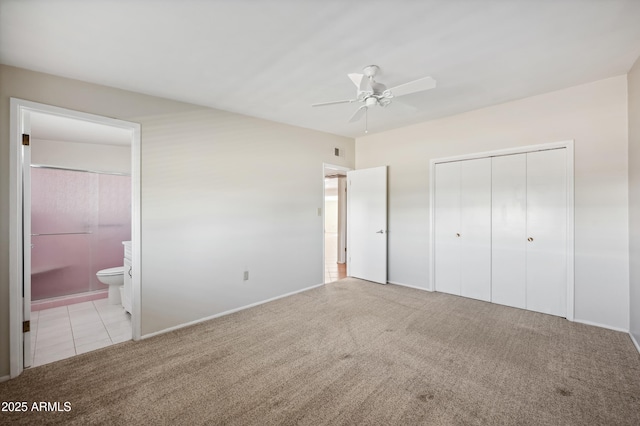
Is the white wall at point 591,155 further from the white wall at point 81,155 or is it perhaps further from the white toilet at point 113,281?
the white wall at point 81,155

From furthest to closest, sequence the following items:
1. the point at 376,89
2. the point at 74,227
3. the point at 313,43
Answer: the point at 74,227 < the point at 376,89 < the point at 313,43

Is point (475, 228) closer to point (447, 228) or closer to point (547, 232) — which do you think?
point (447, 228)

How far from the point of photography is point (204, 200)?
3430 millimetres

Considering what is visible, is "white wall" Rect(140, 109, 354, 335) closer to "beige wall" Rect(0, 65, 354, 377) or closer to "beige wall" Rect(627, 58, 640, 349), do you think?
"beige wall" Rect(0, 65, 354, 377)

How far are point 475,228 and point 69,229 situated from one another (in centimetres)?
635

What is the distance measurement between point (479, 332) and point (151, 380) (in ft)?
10.3

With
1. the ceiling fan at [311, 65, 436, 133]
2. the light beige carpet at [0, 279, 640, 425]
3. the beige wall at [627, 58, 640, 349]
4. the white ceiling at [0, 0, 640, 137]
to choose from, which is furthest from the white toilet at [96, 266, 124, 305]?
the beige wall at [627, 58, 640, 349]

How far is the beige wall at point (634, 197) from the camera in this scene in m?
2.60

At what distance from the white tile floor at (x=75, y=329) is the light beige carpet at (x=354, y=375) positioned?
9.7 inches

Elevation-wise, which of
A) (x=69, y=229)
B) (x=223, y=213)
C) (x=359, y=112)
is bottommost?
(x=69, y=229)

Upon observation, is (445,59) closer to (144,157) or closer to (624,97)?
(624,97)

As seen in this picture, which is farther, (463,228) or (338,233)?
(338,233)

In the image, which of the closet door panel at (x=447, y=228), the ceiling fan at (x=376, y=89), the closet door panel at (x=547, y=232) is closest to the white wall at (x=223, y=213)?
the ceiling fan at (x=376, y=89)

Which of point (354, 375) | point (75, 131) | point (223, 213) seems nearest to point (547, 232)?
point (354, 375)
